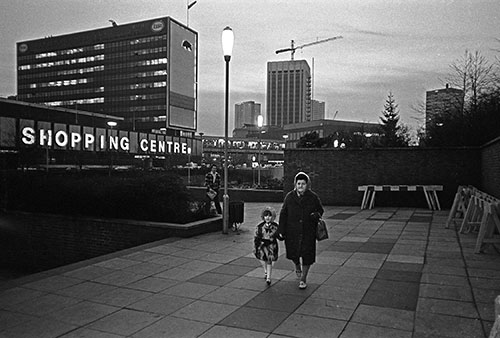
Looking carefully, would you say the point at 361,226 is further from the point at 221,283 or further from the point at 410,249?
the point at 221,283

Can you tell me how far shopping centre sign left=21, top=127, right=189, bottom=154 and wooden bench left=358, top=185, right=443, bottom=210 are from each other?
110 ft

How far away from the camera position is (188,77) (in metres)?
137

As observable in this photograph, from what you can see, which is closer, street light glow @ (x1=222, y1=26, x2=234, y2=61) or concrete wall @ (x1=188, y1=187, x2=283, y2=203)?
street light glow @ (x1=222, y1=26, x2=234, y2=61)

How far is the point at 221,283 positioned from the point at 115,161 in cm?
4533

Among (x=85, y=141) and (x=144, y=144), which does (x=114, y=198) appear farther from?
(x=144, y=144)

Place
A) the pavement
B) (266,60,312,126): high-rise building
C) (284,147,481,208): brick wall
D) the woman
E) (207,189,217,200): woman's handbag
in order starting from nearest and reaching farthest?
1. the pavement
2. the woman
3. (207,189,217,200): woman's handbag
4. (284,147,481,208): brick wall
5. (266,60,312,126): high-rise building

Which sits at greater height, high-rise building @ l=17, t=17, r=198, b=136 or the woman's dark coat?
high-rise building @ l=17, t=17, r=198, b=136

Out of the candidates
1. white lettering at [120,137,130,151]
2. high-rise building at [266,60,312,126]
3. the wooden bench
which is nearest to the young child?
the wooden bench

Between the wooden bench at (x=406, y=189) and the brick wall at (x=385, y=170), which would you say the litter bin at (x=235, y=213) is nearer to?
the wooden bench at (x=406, y=189)

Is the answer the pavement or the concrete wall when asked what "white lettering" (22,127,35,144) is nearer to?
the concrete wall

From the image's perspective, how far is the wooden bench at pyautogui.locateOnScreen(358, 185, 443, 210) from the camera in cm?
1706

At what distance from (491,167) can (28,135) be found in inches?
1644

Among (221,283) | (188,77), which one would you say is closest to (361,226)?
(221,283)

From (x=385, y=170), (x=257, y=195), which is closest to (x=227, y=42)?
(x=385, y=170)
